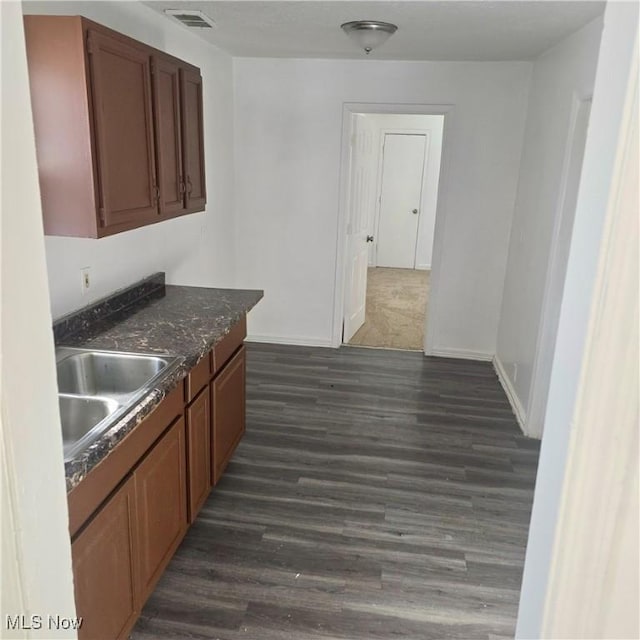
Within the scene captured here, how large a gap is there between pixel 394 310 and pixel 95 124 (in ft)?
16.4

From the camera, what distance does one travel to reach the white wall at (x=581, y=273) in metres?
0.65

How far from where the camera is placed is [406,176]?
8.77 m

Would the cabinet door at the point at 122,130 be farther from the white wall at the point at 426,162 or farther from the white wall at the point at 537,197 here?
the white wall at the point at 426,162

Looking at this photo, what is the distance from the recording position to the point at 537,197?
3914 millimetres

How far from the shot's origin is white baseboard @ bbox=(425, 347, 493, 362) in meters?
5.07

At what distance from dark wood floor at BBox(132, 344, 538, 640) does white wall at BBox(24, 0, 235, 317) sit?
1121 millimetres

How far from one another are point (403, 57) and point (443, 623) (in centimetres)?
384

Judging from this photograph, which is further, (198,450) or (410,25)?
(410,25)

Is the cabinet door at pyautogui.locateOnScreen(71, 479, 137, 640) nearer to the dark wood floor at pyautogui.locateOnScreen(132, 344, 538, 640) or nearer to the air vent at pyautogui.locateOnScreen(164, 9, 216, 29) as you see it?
the dark wood floor at pyautogui.locateOnScreen(132, 344, 538, 640)

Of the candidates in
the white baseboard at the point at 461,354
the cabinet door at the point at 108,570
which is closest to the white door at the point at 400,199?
the white baseboard at the point at 461,354

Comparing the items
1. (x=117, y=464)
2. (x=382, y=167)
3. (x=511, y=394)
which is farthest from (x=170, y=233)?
(x=382, y=167)

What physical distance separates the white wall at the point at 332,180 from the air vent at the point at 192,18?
1278 millimetres

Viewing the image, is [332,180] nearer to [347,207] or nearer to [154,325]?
[347,207]

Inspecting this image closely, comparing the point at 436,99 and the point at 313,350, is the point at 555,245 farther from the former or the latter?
the point at 313,350
